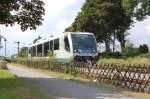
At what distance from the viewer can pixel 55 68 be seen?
152 feet

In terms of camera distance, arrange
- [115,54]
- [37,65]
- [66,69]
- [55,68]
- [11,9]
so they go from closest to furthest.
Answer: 1. [11,9]
2. [66,69]
3. [55,68]
4. [37,65]
5. [115,54]

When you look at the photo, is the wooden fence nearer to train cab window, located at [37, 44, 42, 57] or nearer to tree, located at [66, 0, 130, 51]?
train cab window, located at [37, 44, 42, 57]

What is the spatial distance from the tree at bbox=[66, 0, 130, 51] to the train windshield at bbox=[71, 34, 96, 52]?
26.9 m

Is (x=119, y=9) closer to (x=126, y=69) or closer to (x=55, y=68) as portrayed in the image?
(x=55, y=68)

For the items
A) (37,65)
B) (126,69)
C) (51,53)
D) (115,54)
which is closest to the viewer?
(126,69)

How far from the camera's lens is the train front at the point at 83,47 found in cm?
4759

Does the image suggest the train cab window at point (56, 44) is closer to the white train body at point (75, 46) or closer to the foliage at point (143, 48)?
the white train body at point (75, 46)

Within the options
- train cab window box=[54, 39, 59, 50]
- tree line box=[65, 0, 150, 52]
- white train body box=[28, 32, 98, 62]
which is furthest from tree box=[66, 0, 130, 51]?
white train body box=[28, 32, 98, 62]

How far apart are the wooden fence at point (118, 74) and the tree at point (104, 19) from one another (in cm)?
3662

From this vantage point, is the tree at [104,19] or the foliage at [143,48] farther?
the tree at [104,19]

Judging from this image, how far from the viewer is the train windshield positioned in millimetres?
47781

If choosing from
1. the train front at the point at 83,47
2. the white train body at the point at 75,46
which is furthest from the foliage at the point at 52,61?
the train front at the point at 83,47

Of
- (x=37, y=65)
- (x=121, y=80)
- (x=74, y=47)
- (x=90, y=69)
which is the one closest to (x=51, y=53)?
(x=74, y=47)

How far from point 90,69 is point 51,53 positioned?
15.4 meters
